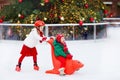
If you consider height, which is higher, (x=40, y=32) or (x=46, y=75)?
(x=40, y=32)

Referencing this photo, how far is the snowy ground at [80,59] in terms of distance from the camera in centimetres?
754

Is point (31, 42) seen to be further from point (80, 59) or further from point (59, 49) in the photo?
point (80, 59)

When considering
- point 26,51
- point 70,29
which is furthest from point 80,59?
point 70,29

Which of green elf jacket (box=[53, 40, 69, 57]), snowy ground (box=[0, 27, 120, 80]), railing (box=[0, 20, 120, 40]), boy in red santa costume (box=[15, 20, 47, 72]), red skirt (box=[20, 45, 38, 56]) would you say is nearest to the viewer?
snowy ground (box=[0, 27, 120, 80])

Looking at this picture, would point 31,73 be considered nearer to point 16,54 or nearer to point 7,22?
point 16,54

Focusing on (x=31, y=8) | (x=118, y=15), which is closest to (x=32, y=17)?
(x=31, y=8)

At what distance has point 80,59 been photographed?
9.91 m

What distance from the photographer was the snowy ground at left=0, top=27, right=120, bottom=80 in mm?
7539

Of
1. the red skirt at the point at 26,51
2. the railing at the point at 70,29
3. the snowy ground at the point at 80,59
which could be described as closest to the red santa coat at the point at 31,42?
the red skirt at the point at 26,51

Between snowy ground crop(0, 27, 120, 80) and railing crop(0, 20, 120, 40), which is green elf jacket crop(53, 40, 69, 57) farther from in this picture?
railing crop(0, 20, 120, 40)

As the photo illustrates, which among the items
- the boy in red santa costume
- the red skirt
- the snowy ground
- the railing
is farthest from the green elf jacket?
the railing

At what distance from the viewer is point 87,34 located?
1403cm

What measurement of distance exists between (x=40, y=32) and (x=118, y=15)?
23.5 meters

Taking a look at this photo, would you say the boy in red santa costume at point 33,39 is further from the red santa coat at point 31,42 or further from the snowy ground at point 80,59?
the snowy ground at point 80,59
